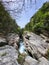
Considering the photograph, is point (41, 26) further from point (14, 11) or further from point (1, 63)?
point (14, 11)

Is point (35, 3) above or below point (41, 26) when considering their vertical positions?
above

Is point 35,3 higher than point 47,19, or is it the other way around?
point 35,3

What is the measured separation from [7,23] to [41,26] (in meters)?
5.58

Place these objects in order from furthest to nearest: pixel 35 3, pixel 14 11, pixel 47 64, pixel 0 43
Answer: pixel 0 43, pixel 47 64, pixel 14 11, pixel 35 3

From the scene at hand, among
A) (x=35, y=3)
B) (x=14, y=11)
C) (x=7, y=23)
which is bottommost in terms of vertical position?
Result: (x=7, y=23)

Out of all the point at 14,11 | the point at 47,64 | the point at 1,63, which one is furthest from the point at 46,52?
the point at 14,11

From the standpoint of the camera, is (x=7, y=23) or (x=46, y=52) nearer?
(x=46, y=52)

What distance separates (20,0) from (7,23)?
2656 centimetres

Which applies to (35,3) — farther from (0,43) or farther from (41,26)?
(41,26)

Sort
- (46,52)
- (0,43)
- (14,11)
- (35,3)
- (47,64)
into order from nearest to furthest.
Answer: (35,3)
(14,11)
(47,64)
(46,52)
(0,43)

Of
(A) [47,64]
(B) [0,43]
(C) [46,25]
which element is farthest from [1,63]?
(C) [46,25]

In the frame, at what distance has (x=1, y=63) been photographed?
13.9 m

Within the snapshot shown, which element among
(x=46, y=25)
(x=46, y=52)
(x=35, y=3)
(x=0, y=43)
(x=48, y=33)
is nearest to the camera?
(x=35, y=3)

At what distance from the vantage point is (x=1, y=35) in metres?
29.7
